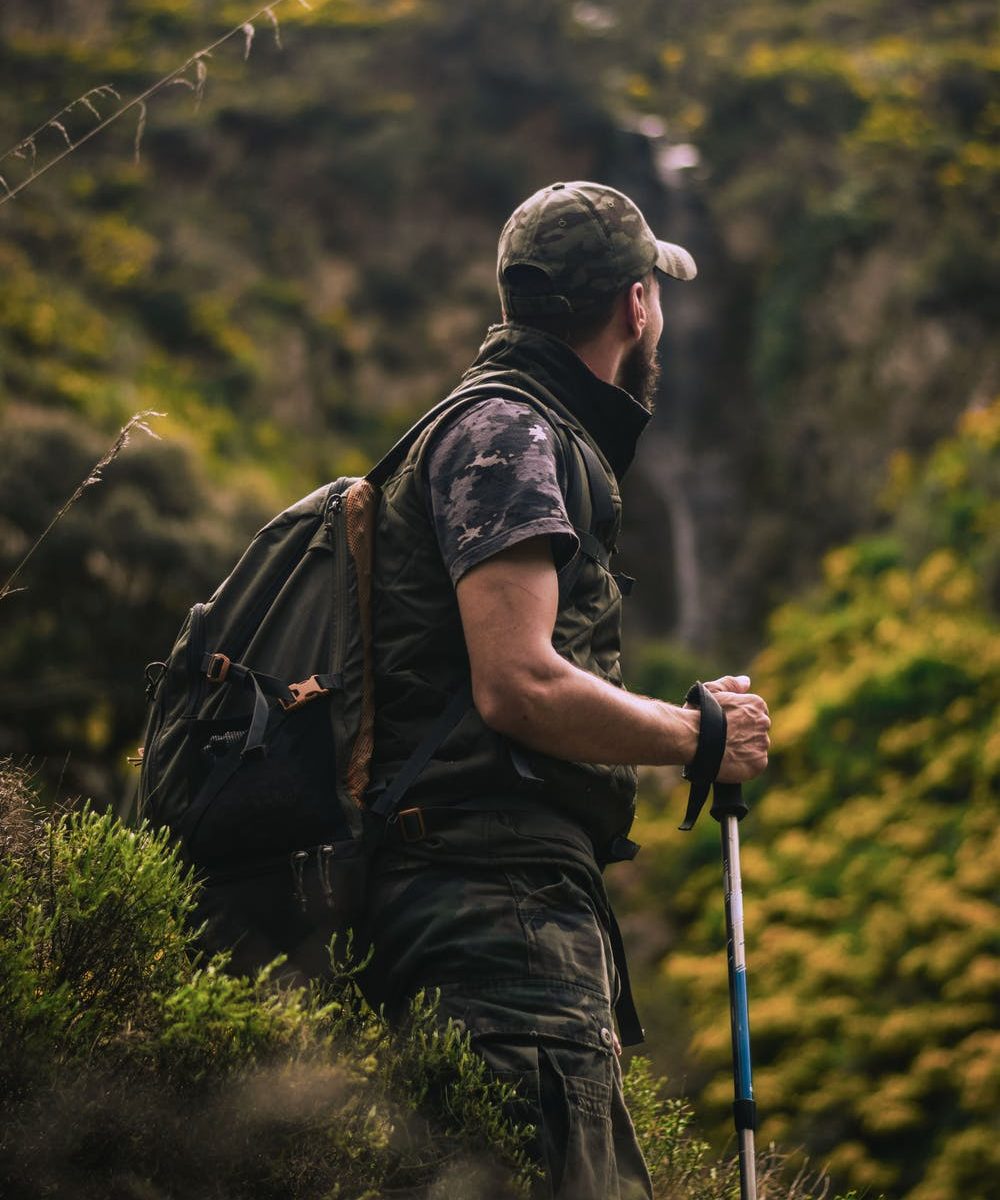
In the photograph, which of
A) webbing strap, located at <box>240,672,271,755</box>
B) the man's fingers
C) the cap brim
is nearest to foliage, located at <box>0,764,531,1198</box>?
webbing strap, located at <box>240,672,271,755</box>

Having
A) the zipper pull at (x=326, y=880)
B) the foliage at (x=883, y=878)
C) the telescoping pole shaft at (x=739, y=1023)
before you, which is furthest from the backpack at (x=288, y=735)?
the foliage at (x=883, y=878)

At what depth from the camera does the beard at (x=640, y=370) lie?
10.1ft

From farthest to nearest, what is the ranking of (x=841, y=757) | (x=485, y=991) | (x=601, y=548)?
(x=841, y=757)
(x=601, y=548)
(x=485, y=991)

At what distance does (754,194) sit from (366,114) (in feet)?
20.3

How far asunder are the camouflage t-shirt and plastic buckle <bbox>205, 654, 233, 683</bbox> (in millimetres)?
480

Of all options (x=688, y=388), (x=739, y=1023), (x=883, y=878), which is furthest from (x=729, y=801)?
(x=688, y=388)

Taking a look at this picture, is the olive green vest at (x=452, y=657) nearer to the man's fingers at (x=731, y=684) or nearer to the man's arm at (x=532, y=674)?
the man's arm at (x=532, y=674)

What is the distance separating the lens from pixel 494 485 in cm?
248

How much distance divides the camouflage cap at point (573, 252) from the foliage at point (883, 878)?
16.3 feet

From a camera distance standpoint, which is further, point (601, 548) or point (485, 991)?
point (601, 548)

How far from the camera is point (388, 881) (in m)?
2.57

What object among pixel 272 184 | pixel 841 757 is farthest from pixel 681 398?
pixel 841 757

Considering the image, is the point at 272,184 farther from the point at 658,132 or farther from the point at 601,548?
the point at 601,548

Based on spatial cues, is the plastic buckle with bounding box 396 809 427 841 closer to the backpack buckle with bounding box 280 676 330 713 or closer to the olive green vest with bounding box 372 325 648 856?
the olive green vest with bounding box 372 325 648 856
